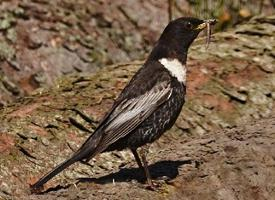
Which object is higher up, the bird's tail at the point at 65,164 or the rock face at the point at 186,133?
the bird's tail at the point at 65,164

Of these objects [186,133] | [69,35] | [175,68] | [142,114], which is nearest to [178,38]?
[175,68]

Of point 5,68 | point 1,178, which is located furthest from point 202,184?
point 5,68

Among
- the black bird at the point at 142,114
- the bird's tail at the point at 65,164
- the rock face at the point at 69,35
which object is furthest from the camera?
the rock face at the point at 69,35

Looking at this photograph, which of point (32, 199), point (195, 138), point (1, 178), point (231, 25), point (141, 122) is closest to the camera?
point (32, 199)

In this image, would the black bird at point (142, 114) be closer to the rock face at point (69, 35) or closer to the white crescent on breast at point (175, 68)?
the white crescent on breast at point (175, 68)

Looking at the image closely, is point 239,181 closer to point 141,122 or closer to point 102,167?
point 141,122

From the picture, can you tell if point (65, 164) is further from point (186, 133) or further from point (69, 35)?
point (69, 35)

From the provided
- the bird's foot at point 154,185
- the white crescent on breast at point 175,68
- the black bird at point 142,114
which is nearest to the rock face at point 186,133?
the bird's foot at point 154,185
